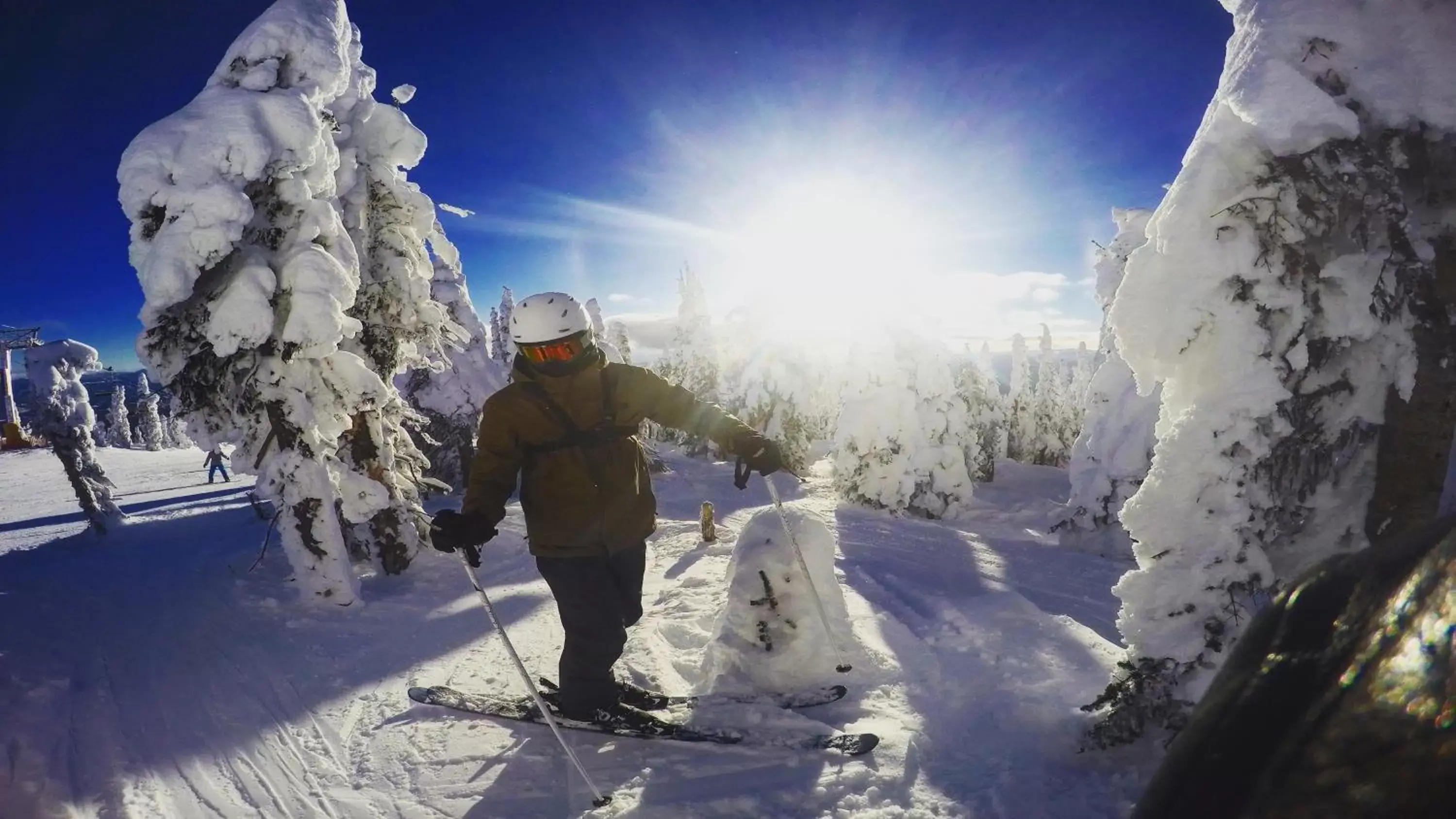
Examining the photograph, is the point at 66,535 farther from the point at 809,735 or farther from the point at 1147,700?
the point at 1147,700

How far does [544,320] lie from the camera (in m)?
3.98

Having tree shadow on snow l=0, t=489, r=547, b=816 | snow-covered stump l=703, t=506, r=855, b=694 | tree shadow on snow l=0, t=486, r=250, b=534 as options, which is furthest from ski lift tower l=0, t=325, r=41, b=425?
snow-covered stump l=703, t=506, r=855, b=694

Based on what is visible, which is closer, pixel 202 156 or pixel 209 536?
pixel 202 156

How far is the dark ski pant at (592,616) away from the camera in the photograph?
4129 millimetres

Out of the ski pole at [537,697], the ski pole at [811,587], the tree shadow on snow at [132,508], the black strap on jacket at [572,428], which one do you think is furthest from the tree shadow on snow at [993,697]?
the tree shadow on snow at [132,508]

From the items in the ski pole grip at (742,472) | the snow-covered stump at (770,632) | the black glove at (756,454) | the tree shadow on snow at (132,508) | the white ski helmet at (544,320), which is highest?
the white ski helmet at (544,320)

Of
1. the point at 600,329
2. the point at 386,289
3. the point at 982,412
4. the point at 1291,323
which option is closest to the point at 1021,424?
the point at 982,412

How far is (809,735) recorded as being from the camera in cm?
403

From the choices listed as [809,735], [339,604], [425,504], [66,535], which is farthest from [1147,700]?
[66,535]

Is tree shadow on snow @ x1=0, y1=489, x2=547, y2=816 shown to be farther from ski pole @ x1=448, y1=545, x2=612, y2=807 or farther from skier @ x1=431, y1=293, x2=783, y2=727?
skier @ x1=431, y1=293, x2=783, y2=727

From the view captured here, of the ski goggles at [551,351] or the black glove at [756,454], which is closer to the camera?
the ski goggles at [551,351]

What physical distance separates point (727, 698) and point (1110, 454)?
589 inches

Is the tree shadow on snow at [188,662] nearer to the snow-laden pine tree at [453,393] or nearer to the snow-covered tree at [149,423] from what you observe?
the snow-laden pine tree at [453,393]

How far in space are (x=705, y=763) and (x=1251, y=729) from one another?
10.6 feet
